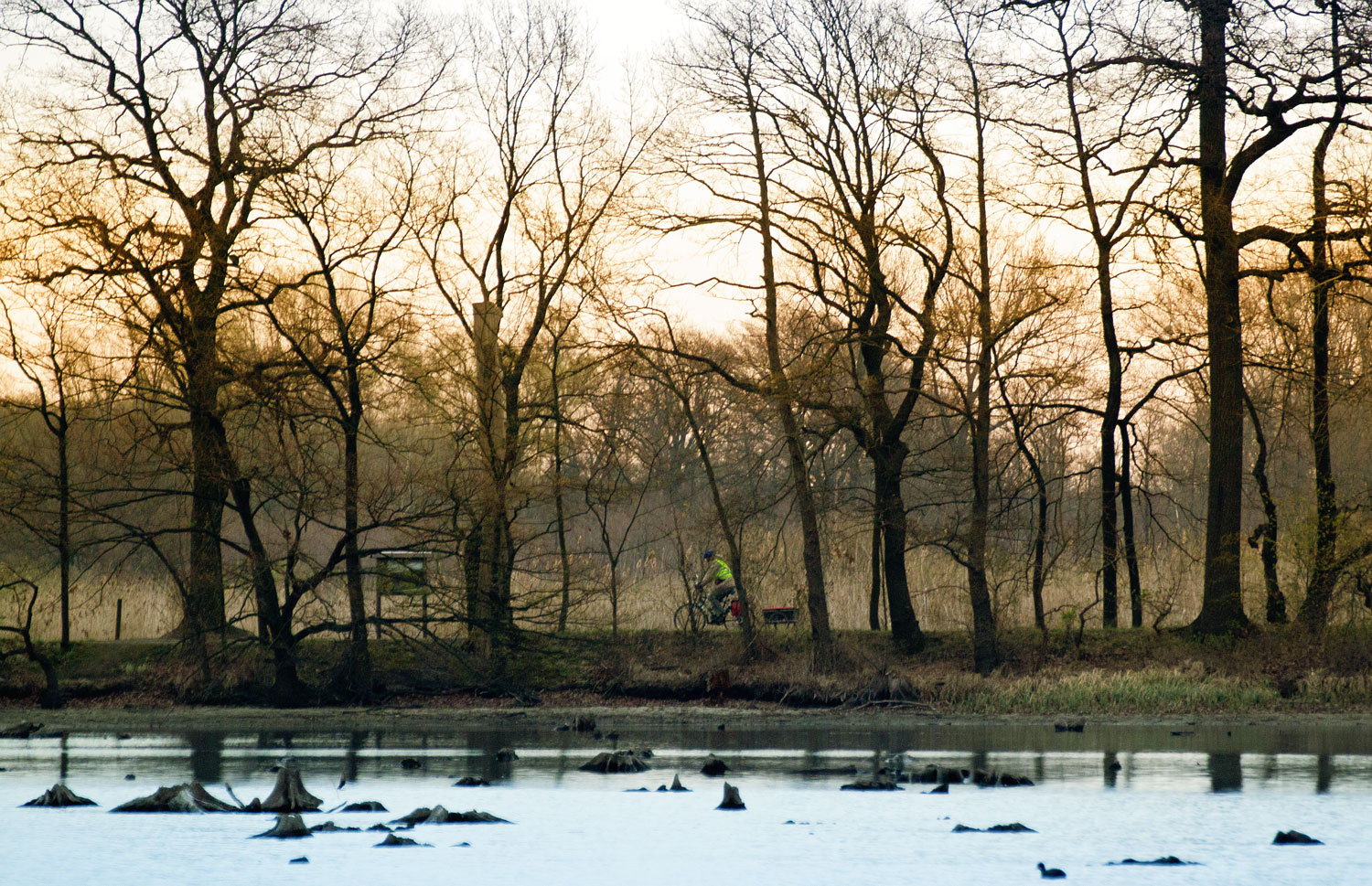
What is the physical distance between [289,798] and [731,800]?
334 cm

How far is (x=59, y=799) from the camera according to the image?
1136 centimetres

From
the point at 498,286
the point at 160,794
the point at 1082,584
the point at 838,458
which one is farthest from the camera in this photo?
the point at 838,458

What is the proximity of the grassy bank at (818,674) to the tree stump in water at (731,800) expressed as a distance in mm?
11425

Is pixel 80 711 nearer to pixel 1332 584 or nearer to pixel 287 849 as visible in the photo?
pixel 287 849

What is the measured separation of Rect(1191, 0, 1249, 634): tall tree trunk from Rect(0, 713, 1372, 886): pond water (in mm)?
7488

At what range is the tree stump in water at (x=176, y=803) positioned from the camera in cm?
1096

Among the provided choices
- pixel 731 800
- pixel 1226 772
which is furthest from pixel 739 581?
pixel 731 800

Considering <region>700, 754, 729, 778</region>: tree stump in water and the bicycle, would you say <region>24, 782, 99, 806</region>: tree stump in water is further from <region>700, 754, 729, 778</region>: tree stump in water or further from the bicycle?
the bicycle

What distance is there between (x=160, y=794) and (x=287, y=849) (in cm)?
241

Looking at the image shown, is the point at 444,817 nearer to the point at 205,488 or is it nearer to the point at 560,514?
the point at 205,488

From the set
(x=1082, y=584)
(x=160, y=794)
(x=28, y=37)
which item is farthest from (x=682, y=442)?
(x=160, y=794)

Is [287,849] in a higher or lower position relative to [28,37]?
lower

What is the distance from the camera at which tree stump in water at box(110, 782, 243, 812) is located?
36.0 ft

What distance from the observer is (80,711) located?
74.5ft
